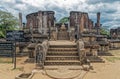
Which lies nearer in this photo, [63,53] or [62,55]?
[62,55]

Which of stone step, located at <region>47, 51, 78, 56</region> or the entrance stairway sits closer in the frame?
the entrance stairway

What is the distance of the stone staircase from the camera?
12.7 metres

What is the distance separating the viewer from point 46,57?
1315 centimetres

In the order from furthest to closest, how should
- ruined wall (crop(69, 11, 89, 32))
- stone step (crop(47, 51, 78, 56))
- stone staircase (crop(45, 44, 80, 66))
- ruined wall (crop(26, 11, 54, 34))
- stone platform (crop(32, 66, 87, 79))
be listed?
1. ruined wall (crop(69, 11, 89, 32))
2. ruined wall (crop(26, 11, 54, 34))
3. stone step (crop(47, 51, 78, 56))
4. stone staircase (crop(45, 44, 80, 66))
5. stone platform (crop(32, 66, 87, 79))

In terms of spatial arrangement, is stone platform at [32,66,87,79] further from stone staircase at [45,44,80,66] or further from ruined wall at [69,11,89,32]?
ruined wall at [69,11,89,32]

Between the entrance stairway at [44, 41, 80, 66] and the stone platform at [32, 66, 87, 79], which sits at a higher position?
the entrance stairway at [44, 41, 80, 66]

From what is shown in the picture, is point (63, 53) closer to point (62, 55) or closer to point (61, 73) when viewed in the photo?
point (62, 55)

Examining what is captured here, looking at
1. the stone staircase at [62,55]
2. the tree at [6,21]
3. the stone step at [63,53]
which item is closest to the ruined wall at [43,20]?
the tree at [6,21]

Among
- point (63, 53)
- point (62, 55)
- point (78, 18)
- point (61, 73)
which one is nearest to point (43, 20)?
point (78, 18)

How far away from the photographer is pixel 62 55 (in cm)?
1377

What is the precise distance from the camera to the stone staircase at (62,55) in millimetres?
12688

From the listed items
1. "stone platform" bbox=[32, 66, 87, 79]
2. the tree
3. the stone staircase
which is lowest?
"stone platform" bbox=[32, 66, 87, 79]

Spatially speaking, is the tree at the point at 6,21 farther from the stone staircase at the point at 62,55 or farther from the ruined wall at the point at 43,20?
the stone staircase at the point at 62,55

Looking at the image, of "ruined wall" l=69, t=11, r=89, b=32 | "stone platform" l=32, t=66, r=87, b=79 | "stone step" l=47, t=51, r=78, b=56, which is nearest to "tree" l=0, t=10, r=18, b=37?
"ruined wall" l=69, t=11, r=89, b=32
